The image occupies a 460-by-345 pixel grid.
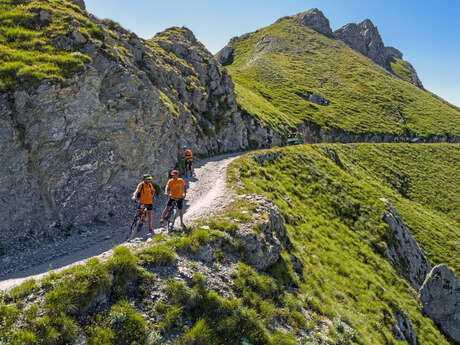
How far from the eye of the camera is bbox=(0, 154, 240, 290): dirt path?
10203mm

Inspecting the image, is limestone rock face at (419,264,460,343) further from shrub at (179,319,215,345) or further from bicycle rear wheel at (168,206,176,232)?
bicycle rear wheel at (168,206,176,232)

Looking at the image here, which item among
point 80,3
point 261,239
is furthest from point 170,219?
point 80,3

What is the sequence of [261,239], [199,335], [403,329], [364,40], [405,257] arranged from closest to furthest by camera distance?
[199,335] < [261,239] < [403,329] < [405,257] < [364,40]

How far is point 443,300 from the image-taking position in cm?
2327

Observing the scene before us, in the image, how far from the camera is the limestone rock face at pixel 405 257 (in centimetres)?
2691

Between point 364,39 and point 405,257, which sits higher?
point 364,39

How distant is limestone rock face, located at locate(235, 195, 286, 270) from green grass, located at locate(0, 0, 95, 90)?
53.9ft

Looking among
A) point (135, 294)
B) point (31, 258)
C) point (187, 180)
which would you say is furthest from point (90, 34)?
point (135, 294)

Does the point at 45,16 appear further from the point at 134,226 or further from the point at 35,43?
the point at 134,226

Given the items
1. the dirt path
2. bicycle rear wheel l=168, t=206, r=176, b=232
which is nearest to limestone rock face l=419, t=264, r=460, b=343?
the dirt path

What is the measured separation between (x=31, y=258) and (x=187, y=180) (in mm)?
14851

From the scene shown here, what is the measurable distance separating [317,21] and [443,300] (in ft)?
716

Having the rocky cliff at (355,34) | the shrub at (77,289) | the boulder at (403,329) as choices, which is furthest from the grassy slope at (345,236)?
the rocky cliff at (355,34)

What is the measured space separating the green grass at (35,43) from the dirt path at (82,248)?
33.9 ft
